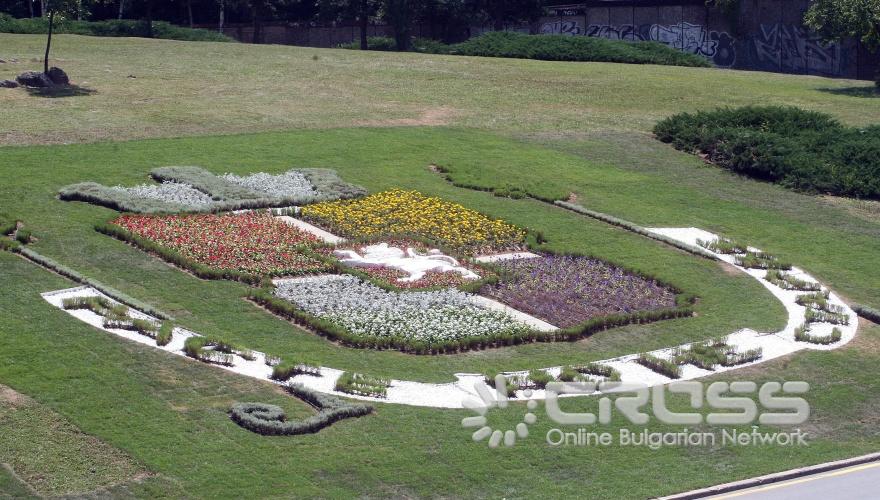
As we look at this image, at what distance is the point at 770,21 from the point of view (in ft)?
206

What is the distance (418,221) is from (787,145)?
1333 cm

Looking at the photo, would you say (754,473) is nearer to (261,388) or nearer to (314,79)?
(261,388)

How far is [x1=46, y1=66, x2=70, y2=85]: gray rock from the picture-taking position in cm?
4159

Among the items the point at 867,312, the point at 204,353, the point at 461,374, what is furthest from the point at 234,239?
the point at 867,312

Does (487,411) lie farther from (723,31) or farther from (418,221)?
(723,31)

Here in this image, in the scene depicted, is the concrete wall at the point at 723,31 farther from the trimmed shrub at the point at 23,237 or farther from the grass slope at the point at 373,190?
the trimmed shrub at the point at 23,237

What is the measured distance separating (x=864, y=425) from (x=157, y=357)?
36.8ft

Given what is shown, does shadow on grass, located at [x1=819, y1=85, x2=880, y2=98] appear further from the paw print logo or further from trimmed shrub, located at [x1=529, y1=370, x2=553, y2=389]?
the paw print logo

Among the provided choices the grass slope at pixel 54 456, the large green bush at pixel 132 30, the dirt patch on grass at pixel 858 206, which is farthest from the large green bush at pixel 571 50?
the grass slope at pixel 54 456

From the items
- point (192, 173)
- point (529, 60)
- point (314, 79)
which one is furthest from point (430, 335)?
point (529, 60)

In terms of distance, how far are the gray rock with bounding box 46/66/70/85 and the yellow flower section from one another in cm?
1673

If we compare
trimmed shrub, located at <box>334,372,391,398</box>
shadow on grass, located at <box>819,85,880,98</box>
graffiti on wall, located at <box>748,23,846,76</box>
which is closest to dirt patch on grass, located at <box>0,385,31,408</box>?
trimmed shrub, located at <box>334,372,391,398</box>

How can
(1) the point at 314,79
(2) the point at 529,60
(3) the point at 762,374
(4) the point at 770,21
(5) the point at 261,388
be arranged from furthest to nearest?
(4) the point at 770,21 → (2) the point at 529,60 → (1) the point at 314,79 → (3) the point at 762,374 → (5) the point at 261,388

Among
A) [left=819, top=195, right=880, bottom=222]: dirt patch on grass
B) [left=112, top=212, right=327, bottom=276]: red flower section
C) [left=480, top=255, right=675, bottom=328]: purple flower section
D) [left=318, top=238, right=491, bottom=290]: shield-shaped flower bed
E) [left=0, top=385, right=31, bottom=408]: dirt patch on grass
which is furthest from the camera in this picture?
[left=819, top=195, right=880, bottom=222]: dirt patch on grass
